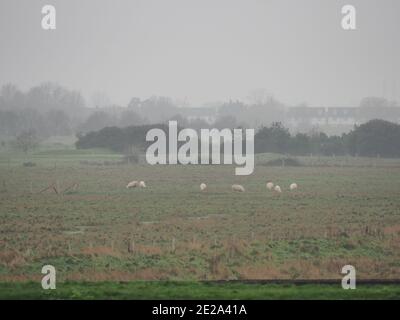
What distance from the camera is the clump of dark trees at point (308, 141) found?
69.1 m

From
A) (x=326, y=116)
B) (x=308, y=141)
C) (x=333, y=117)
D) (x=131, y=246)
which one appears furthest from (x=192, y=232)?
(x=333, y=117)

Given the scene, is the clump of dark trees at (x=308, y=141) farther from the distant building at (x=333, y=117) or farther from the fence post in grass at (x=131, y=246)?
the fence post in grass at (x=131, y=246)

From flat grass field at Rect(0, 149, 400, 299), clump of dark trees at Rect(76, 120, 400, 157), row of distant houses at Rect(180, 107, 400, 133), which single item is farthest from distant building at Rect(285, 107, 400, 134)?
flat grass field at Rect(0, 149, 400, 299)

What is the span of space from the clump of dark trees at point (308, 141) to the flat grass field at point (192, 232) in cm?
2191

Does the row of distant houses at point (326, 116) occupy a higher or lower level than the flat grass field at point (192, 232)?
higher

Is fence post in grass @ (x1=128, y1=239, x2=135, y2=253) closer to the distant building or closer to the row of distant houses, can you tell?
the distant building

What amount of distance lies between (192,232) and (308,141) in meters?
48.5

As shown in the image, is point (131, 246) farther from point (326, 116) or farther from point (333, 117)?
point (333, 117)

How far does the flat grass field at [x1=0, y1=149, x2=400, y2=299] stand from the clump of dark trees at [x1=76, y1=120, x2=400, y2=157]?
2191 centimetres

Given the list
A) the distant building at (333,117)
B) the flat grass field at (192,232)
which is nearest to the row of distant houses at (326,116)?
the distant building at (333,117)
